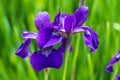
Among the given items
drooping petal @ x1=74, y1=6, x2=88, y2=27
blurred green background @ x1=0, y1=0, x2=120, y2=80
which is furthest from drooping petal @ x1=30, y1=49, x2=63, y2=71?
blurred green background @ x1=0, y1=0, x2=120, y2=80

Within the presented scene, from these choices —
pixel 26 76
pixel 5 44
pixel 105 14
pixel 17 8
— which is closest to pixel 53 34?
pixel 26 76

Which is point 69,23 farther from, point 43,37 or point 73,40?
point 73,40

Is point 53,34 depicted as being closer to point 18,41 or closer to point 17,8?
point 18,41

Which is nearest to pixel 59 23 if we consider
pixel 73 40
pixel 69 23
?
pixel 69 23

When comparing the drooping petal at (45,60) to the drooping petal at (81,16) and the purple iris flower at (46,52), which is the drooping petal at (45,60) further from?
the drooping petal at (81,16)

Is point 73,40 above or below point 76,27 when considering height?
below

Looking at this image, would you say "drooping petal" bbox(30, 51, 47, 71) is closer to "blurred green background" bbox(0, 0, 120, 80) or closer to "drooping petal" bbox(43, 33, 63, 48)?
"drooping petal" bbox(43, 33, 63, 48)

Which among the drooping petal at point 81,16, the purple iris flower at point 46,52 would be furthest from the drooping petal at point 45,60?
the drooping petal at point 81,16
